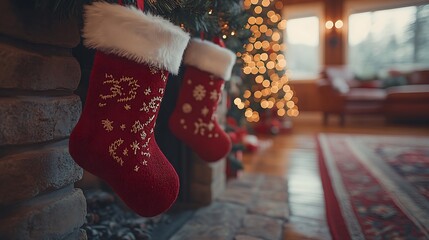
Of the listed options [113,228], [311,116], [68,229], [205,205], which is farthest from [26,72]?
[311,116]

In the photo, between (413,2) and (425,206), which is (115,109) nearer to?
(425,206)

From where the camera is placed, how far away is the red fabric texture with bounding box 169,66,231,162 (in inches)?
38.8

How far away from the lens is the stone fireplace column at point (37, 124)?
1.67 ft

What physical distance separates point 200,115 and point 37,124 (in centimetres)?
54

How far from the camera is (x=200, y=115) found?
3.31 feet

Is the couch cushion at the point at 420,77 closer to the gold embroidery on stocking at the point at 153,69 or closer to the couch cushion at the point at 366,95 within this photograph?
the couch cushion at the point at 366,95

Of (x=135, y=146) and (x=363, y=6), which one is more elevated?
(x=363, y=6)

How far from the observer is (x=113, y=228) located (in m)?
0.95

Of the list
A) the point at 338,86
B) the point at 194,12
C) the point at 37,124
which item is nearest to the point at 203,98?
the point at 194,12

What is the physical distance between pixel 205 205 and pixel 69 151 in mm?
688

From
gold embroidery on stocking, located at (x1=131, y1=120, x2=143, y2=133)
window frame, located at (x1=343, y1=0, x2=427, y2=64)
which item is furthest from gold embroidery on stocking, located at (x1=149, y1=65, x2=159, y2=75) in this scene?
window frame, located at (x1=343, y1=0, x2=427, y2=64)

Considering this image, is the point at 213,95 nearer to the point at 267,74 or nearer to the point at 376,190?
the point at 376,190

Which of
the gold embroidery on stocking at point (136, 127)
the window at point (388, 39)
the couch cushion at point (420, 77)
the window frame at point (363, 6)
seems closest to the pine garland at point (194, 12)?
the gold embroidery on stocking at point (136, 127)

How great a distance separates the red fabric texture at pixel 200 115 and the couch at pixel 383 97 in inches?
144
